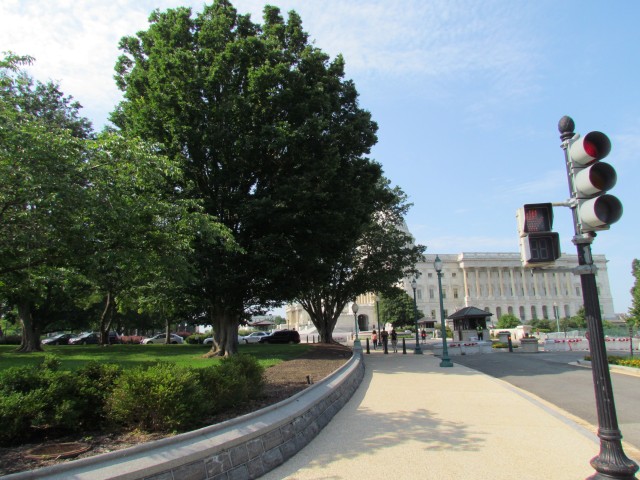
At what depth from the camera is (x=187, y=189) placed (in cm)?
1939

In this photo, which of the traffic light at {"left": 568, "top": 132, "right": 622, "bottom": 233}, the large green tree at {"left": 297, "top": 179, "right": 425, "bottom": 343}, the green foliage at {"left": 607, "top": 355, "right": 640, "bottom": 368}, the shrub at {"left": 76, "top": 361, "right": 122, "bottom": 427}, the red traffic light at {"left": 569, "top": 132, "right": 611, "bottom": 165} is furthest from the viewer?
the large green tree at {"left": 297, "top": 179, "right": 425, "bottom": 343}

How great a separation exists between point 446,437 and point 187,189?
49.8 ft

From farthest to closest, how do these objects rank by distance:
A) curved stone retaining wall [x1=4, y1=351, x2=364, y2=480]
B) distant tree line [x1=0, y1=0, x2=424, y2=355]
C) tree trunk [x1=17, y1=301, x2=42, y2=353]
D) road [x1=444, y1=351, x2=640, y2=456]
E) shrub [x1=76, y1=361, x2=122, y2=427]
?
tree trunk [x1=17, y1=301, x2=42, y2=353], distant tree line [x1=0, y1=0, x2=424, y2=355], road [x1=444, y1=351, x2=640, y2=456], shrub [x1=76, y1=361, x2=122, y2=427], curved stone retaining wall [x1=4, y1=351, x2=364, y2=480]

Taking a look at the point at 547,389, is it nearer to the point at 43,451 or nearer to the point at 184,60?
the point at 43,451

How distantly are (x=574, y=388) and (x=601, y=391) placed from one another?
10605 millimetres

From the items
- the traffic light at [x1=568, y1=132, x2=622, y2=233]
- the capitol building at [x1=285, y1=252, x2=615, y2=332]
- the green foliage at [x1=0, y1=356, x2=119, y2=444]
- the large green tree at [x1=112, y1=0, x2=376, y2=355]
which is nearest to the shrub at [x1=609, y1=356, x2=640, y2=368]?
the large green tree at [x1=112, y1=0, x2=376, y2=355]

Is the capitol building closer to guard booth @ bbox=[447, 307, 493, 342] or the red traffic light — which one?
guard booth @ bbox=[447, 307, 493, 342]

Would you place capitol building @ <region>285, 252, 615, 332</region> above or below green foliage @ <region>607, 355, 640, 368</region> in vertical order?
above

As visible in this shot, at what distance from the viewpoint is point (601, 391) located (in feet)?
15.9

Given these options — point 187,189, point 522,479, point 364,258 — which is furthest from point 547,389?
point 364,258

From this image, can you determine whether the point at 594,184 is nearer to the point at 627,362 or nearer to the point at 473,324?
the point at 627,362

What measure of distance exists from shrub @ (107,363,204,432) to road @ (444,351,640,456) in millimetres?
6944

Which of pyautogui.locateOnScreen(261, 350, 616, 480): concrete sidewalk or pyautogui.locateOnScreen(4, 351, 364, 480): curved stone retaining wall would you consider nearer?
pyautogui.locateOnScreen(4, 351, 364, 480): curved stone retaining wall

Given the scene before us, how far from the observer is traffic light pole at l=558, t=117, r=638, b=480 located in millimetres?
4598
